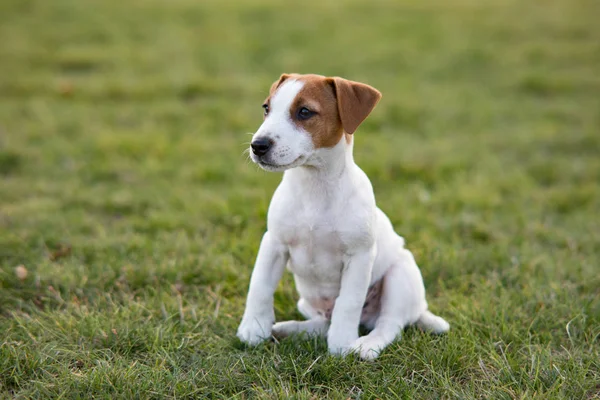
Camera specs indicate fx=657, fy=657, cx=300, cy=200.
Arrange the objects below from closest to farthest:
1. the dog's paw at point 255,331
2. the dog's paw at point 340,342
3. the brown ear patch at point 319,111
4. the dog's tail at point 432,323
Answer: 1. the brown ear patch at point 319,111
2. the dog's paw at point 340,342
3. the dog's paw at point 255,331
4. the dog's tail at point 432,323

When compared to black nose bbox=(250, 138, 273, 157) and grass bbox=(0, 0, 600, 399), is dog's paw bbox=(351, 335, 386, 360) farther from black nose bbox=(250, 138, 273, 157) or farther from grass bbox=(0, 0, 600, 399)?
black nose bbox=(250, 138, 273, 157)

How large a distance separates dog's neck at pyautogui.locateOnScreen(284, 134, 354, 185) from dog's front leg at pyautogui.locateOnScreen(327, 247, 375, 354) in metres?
0.49

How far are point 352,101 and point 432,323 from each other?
1538 millimetres

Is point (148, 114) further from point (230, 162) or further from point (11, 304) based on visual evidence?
point (11, 304)

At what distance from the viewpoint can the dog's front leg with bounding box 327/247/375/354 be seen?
3916 mm

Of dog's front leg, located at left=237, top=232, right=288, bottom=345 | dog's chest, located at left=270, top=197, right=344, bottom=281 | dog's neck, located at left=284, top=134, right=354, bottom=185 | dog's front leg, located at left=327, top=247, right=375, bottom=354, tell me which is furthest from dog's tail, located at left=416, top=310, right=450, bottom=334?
dog's neck, located at left=284, top=134, right=354, bottom=185

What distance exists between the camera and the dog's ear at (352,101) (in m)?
3.80

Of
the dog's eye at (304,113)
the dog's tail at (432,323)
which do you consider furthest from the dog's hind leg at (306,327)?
the dog's eye at (304,113)

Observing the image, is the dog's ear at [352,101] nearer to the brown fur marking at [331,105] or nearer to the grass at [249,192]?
the brown fur marking at [331,105]

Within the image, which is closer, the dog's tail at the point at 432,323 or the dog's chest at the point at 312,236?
the dog's chest at the point at 312,236

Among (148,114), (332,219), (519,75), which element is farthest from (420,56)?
(332,219)

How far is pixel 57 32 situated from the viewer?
12422mm

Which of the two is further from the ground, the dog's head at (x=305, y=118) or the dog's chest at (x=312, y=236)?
the dog's head at (x=305, y=118)

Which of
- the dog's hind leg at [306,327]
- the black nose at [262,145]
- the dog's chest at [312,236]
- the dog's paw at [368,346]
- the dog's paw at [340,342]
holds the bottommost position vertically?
the dog's hind leg at [306,327]
